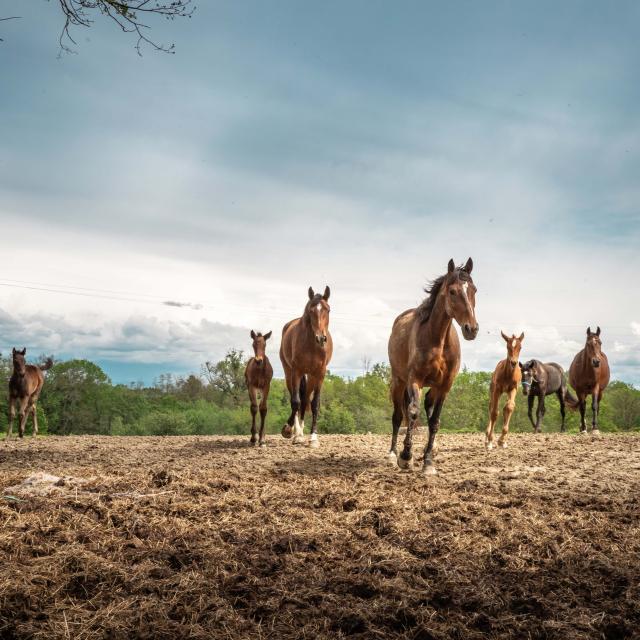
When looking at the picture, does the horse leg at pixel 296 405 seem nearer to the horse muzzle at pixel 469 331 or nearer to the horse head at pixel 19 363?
the horse muzzle at pixel 469 331

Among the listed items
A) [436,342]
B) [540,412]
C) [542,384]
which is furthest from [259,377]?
[542,384]

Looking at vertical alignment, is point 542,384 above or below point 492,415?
above

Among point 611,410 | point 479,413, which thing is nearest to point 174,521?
point 479,413

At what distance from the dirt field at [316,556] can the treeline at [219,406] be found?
19743 mm

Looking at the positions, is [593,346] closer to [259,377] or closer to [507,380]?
[507,380]

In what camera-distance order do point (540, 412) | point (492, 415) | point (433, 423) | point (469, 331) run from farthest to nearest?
point (540, 412)
point (492, 415)
point (433, 423)
point (469, 331)

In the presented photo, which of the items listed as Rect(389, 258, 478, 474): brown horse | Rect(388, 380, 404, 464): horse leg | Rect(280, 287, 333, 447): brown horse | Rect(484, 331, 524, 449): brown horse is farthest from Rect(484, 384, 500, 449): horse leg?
Rect(389, 258, 478, 474): brown horse

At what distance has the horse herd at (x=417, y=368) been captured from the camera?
302 inches

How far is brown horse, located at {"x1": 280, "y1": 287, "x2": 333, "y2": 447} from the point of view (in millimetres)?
10805

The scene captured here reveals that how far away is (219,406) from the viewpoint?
3766 cm

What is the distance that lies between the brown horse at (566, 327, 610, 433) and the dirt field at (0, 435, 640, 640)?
9636 mm

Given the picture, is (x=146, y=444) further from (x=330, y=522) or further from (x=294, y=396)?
(x=330, y=522)

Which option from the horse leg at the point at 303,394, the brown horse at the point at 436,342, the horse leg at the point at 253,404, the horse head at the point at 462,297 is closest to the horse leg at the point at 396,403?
the brown horse at the point at 436,342

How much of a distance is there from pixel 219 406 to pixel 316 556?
3455 cm
